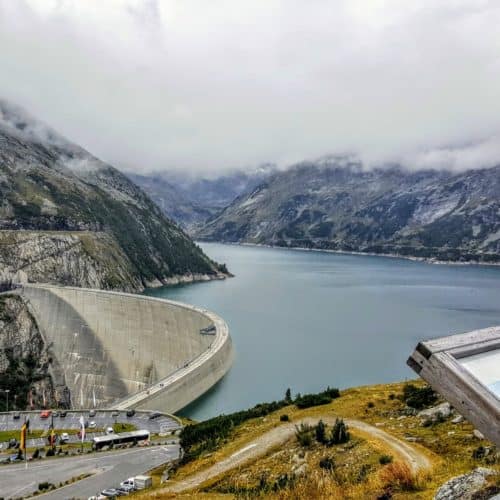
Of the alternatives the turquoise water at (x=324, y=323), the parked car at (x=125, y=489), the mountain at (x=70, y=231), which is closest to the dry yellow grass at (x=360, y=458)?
the parked car at (x=125, y=489)

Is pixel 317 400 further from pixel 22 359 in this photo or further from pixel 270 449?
pixel 22 359

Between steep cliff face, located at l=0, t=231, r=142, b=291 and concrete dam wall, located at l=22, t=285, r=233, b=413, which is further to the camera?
steep cliff face, located at l=0, t=231, r=142, b=291

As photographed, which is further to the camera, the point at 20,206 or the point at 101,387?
the point at 20,206

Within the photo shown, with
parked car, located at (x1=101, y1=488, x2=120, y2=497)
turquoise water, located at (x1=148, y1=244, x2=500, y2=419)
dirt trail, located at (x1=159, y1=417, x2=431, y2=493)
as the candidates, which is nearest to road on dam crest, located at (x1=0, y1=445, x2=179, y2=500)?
parked car, located at (x1=101, y1=488, x2=120, y2=497)

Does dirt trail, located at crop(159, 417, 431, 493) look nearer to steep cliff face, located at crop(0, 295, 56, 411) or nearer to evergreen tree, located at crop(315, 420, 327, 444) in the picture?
evergreen tree, located at crop(315, 420, 327, 444)

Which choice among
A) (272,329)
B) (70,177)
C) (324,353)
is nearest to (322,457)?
(324,353)

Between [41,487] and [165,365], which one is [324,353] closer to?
[165,365]

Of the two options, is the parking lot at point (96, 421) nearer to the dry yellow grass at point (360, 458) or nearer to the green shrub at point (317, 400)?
the green shrub at point (317, 400)
